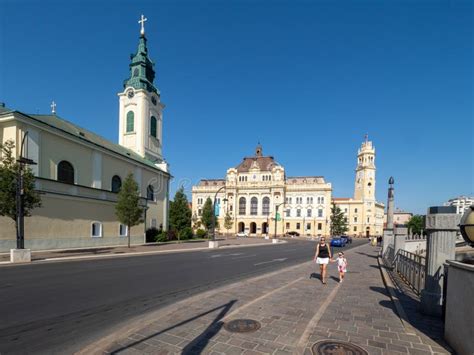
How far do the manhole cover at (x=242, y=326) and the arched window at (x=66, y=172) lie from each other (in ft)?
77.0

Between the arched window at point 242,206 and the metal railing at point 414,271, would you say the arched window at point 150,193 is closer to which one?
the metal railing at point 414,271

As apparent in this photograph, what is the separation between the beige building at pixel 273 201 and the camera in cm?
7775

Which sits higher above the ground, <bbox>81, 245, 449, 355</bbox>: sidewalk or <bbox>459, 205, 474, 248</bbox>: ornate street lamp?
<bbox>459, 205, 474, 248</bbox>: ornate street lamp

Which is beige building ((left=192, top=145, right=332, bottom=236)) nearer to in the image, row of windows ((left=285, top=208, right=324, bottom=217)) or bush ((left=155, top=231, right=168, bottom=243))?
row of windows ((left=285, top=208, right=324, bottom=217))

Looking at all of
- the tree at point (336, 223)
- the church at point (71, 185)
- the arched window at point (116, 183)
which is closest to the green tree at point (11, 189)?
the church at point (71, 185)

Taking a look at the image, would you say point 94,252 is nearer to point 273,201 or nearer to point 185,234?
point 185,234

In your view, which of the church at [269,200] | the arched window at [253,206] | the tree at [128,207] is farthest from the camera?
the arched window at [253,206]

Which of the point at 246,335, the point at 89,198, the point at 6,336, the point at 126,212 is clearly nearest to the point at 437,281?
the point at 246,335

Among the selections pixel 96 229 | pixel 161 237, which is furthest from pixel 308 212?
pixel 96 229

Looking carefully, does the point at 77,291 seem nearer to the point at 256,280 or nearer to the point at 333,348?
the point at 256,280

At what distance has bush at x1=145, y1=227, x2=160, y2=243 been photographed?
3613 cm

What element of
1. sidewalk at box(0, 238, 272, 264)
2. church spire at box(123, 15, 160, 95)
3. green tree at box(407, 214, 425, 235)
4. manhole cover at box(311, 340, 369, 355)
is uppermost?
church spire at box(123, 15, 160, 95)

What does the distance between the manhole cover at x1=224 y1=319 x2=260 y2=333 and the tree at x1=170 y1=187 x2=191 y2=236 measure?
39.7 metres

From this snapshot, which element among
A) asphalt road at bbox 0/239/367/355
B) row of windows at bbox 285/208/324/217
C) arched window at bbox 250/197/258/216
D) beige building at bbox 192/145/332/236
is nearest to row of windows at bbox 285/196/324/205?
beige building at bbox 192/145/332/236
